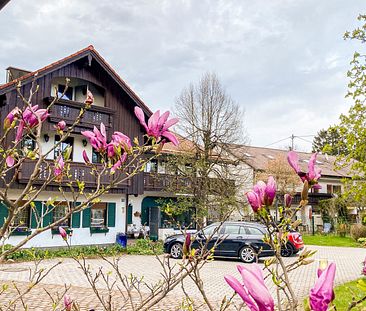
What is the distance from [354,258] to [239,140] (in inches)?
367

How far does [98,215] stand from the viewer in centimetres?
2175

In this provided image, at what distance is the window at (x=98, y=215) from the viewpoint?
70.1 feet

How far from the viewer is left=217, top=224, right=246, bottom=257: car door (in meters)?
16.2

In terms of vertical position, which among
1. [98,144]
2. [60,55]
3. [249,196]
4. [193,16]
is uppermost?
[60,55]

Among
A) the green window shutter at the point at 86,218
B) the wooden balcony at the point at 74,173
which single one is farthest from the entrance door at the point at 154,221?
the green window shutter at the point at 86,218

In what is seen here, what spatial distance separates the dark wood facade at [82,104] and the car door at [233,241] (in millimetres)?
6858

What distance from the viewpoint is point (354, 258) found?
19.1 meters

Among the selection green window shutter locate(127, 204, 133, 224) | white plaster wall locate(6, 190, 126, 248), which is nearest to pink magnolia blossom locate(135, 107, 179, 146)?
white plaster wall locate(6, 190, 126, 248)

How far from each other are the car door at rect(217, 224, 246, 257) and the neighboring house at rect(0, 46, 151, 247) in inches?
266

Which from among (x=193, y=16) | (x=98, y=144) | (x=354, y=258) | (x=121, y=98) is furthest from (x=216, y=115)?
(x=98, y=144)

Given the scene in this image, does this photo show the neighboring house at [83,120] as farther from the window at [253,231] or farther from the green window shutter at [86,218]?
the window at [253,231]

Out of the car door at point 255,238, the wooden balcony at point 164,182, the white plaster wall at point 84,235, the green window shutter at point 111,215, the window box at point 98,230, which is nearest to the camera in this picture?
the car door at point 255,238

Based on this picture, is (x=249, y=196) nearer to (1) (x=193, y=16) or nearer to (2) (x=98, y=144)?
(2) (x=98, y=144)

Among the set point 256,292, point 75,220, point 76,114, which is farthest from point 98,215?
point 256,292
